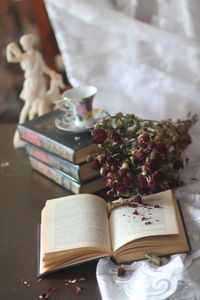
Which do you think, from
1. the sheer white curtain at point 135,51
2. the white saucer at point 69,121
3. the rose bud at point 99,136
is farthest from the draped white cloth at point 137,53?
the rose bud at point 99,136

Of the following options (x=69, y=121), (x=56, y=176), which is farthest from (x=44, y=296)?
(x=69, y=121)

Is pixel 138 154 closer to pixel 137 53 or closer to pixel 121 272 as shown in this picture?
pixel 121 272

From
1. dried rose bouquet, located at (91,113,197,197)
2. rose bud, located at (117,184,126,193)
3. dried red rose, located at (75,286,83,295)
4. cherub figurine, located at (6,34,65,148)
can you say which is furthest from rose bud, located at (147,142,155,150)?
cherub figurine, located at (6,34,65,148)

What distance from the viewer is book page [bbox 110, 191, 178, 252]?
2.66 feet

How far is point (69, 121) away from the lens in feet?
3.79

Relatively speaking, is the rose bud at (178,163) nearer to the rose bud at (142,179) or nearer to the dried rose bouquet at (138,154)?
the dried rose bouquet at (138,154)

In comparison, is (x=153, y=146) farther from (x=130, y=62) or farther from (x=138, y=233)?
(x=130, y=62)

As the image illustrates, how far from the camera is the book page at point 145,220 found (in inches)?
31.9

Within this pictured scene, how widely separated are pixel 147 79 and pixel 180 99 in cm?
12

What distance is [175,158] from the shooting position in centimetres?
96

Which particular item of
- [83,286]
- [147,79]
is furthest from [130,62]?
[83,286]

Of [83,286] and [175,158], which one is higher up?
[175,158]

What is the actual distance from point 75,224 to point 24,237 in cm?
16

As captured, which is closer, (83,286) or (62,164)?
(83,286)
